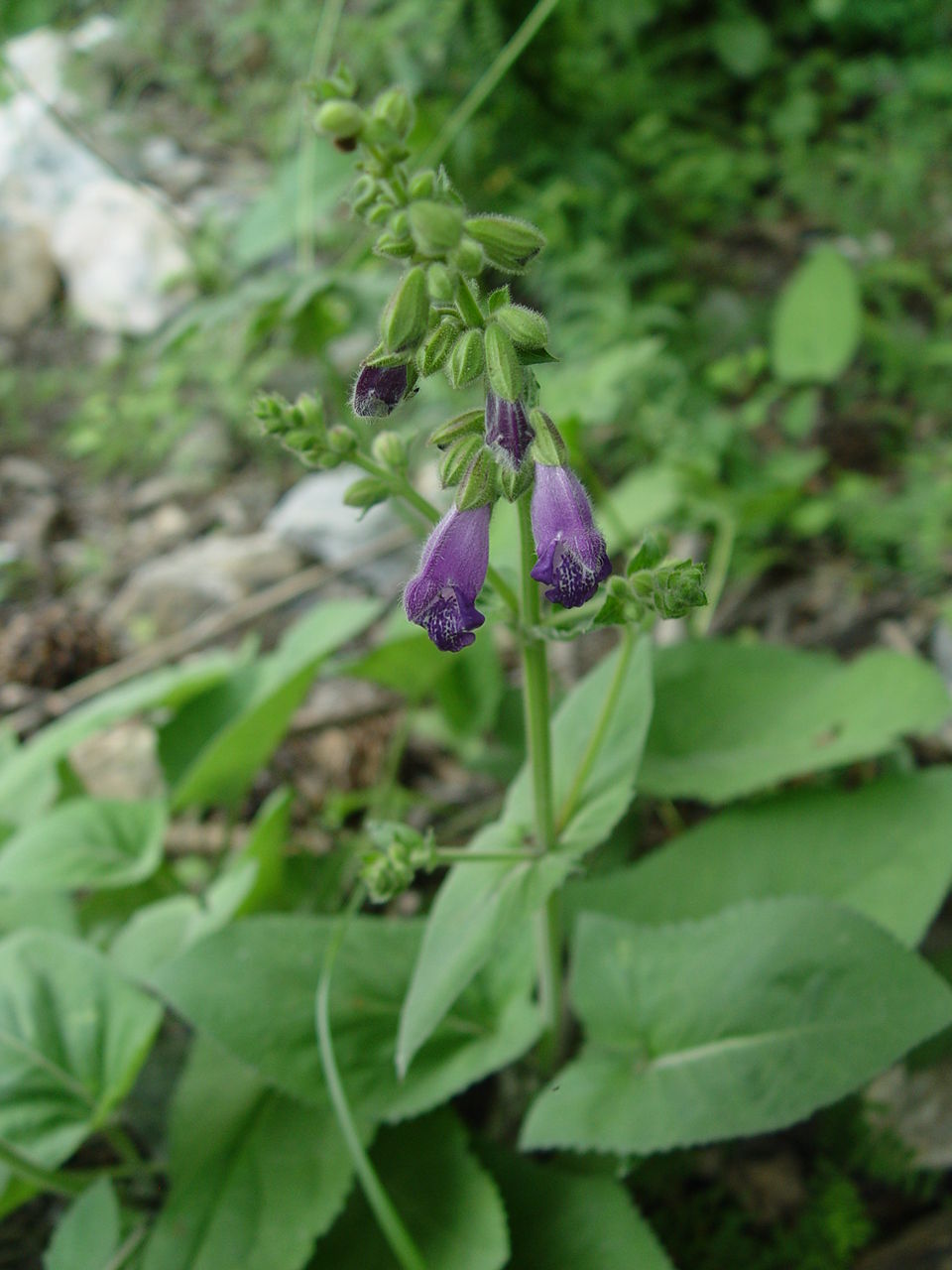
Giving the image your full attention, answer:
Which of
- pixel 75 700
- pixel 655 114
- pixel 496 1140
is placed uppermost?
pixel 655 114

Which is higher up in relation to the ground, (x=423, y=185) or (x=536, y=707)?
(x=423, y=185)

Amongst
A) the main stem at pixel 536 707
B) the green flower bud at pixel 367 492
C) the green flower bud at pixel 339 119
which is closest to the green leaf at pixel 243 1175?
the main stem at pixel 536 707

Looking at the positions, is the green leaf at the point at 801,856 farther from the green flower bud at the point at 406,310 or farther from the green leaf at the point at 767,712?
the green flower bud at the point at 406,310

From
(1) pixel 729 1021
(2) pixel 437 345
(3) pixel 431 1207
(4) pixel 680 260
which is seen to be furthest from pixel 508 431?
(4) pixel 680 260

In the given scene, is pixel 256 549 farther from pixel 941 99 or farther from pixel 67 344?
pixel 941 99

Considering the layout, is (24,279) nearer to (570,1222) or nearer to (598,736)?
(598,736)

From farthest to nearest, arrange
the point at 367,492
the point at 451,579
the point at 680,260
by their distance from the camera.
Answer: the point at 680,260 → the point at 367,492 → the point at 451,579

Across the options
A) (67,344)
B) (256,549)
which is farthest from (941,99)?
(67,344)
